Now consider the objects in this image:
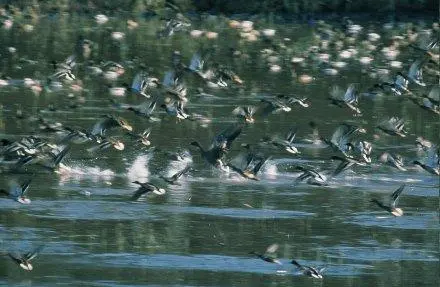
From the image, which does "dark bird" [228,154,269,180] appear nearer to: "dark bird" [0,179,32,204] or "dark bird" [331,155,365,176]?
"dark bird" [331,155,365,176]

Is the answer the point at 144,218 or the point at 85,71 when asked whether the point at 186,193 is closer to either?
the point at 144,218

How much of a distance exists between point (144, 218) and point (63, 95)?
24.2 ft

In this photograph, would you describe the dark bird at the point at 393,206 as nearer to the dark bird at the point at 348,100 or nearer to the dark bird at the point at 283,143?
the dark bird at the point at 283,143

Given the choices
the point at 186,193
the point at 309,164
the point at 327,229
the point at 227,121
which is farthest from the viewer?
the point at 227,121

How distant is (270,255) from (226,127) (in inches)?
253

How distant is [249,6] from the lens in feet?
113

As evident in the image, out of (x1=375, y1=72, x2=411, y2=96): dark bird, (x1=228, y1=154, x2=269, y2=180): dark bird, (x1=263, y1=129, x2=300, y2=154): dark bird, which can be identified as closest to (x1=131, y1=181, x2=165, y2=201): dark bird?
(x1=228, y1=154, x2=269, y2=180): dark bird

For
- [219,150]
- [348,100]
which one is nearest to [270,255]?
[219,150]

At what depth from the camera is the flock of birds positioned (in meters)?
14.3

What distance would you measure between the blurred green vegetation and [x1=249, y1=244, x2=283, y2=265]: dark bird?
22473mm

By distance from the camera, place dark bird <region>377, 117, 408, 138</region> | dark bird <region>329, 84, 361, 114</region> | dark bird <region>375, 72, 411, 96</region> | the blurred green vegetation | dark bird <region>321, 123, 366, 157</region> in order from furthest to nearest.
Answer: the blurred green vegetation
dark bird <region>375, 72, 411, 96</region>
dark bird <region>329, 84, 361, 114</region>
dark bird <region>377, 117, 408, 138</region>
dark bird <region>321, 123, 366, 157</region>

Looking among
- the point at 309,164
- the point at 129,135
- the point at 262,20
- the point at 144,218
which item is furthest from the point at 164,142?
the point at 262,20

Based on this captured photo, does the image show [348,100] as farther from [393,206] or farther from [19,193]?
[19,193]

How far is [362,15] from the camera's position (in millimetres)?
33688
